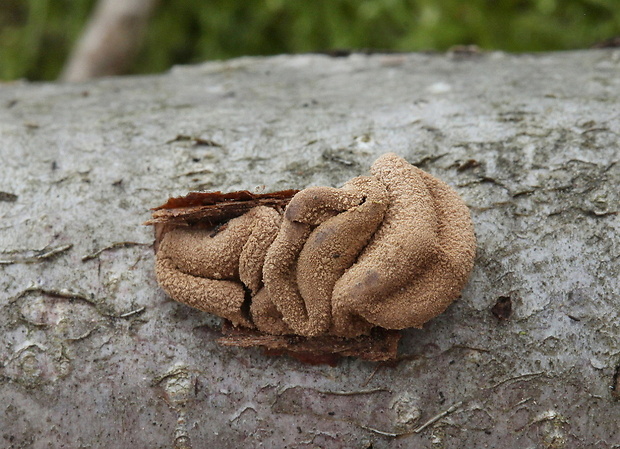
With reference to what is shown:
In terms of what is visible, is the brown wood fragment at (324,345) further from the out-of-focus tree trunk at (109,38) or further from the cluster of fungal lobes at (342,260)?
the out-of-focus tree trunk at (109,38)

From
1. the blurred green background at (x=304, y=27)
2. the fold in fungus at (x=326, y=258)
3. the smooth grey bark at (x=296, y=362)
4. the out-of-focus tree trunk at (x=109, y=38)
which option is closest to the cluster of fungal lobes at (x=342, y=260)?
Answer: the fold in fungus at (x=326, y=258)

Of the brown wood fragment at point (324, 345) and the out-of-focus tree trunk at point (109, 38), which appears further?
the out-of-focus tree trunk at point (109, 38)

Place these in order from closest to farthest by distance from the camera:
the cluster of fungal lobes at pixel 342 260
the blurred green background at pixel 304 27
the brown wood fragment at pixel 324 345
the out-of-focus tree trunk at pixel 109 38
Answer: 1. the cluster of fungal lobes at pixel 342 260
2. the brown wood fragment at pixel 324 345
3. the blurred green background at pixel 304 27
4. the out-of-focus tree trunk at pixel 109 38

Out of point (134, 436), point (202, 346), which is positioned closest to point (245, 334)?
point (202, 346)

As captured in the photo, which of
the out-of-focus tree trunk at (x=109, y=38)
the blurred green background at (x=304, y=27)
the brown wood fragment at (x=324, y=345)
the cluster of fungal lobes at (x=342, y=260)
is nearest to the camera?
the cluster of fungal lobes at (x=342, y=260)

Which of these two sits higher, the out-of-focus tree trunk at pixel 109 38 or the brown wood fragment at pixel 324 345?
the out-of-focus tree trunk at pixel 109 38

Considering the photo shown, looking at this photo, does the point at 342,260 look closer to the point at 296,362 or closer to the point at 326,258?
the point at 326,258

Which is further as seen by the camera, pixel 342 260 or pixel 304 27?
pixel 304 27

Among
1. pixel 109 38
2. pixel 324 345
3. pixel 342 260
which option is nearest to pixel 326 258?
pixel 342 260
